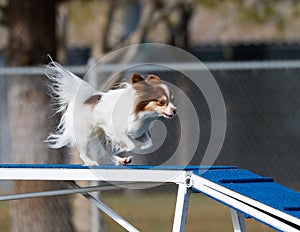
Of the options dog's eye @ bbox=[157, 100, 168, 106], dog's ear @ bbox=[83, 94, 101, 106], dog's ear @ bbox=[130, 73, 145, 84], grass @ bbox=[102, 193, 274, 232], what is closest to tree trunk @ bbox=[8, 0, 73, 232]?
grass @ bbox=[102, 193, 274, 232]

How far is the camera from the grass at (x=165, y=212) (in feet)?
35.4

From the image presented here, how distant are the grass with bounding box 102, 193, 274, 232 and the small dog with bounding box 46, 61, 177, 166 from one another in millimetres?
4078

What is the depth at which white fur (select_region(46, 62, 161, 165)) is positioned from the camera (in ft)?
19.0

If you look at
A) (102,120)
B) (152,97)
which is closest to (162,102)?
(152,97)

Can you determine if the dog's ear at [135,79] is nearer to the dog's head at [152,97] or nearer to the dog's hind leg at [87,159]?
the dog's head at [152,97]

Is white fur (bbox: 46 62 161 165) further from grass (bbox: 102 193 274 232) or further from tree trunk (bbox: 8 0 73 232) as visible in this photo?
grass (bbox: 102 193 274 232)

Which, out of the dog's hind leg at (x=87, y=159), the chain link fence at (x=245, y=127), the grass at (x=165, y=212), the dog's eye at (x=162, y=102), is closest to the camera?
the dog's eye at (x=162, y=102)

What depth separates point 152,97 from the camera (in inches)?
225

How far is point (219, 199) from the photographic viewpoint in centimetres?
564

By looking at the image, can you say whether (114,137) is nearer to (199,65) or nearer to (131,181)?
(131,181)

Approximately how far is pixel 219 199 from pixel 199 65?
167 inches

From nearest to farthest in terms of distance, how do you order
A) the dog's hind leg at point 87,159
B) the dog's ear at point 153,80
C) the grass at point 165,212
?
the dog's ear at point 153,80 < the dog's hind leg at point 87,159 < the grass at point 165,212

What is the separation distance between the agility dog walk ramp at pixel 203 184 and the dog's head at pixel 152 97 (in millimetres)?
353

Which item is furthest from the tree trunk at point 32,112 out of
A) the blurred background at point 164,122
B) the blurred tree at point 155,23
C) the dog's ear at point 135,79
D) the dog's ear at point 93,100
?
the blurred tree at point 155,23
